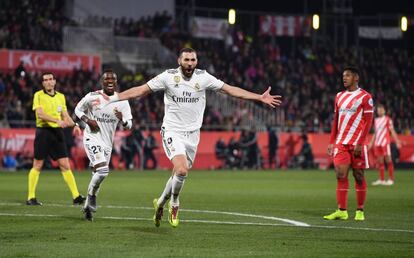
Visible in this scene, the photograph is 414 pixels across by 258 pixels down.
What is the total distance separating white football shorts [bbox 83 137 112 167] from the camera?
1530 cm

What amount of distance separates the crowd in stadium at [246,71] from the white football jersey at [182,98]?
82.5 ft

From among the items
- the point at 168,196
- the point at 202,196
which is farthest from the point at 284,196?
the point at 168,196

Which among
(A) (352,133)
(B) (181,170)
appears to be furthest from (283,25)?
(B) (181,170)

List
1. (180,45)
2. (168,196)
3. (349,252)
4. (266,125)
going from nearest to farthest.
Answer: (349,252) < (168,196) < (266,125) < (180,45)

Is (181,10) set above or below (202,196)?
above

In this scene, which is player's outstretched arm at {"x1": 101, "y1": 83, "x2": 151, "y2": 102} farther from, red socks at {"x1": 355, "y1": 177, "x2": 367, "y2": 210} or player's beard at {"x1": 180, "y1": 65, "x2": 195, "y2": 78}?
red socks at {"x1": 355, "y1": 177, "x2": 367, "y2": 210}

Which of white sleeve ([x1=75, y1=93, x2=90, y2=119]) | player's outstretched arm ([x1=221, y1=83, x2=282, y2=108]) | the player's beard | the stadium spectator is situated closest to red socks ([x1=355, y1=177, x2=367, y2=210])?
player's outstretched arm ([x1=221, y1=83, x2=282, y2=108])

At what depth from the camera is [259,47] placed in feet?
182

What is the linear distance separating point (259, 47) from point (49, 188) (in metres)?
32.9

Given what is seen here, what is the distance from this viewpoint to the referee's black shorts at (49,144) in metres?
18.5

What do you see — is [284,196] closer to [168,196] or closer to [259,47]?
[168,196]

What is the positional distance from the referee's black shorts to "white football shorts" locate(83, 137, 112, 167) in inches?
127

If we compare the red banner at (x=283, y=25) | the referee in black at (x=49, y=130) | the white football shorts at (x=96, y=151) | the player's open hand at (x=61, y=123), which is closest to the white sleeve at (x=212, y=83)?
the white football shorts at (x=96, y=151)

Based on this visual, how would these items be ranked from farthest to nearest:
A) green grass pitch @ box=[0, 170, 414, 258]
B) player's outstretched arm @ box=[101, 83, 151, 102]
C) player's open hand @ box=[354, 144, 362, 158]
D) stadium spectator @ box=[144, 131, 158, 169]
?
stadium spectator @ box=[144, 131, 158, 169]
player's open hand @ box=[354, 144, 362, 158]
player's outstretched arm @ box=[101, 83, 151, 102]
green grass pitch @ box=[0, 170, 414, 258]
